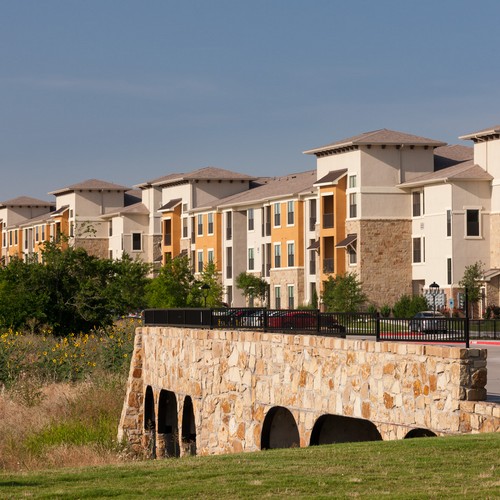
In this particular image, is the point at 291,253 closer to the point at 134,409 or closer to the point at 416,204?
the point at 416,204

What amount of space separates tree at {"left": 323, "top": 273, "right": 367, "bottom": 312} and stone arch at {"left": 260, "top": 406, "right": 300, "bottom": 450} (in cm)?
4276

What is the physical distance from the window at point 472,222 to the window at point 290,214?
16.5 meters

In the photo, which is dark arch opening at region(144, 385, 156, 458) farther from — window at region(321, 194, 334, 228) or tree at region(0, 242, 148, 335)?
window at region(321, 194, 334, 228)

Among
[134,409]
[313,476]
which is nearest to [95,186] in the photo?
[134,409]

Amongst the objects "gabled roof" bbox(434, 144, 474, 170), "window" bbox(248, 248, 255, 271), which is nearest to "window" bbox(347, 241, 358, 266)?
"gabled roof" bbox(434, 144, 474, 170)

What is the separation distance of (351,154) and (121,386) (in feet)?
129

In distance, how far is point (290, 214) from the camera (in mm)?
82125

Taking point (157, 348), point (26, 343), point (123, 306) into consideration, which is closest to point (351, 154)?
point (123, 306)

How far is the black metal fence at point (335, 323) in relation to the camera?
2456 centimetres

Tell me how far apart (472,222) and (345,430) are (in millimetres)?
46610

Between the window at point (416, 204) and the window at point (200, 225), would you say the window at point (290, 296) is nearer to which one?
the window at point (416, 204)

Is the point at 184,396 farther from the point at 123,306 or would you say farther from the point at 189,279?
the point at 189,279

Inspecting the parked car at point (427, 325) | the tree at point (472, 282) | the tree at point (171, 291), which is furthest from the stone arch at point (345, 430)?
the tree at point (171, 291)

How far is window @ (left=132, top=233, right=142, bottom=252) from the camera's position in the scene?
109m
